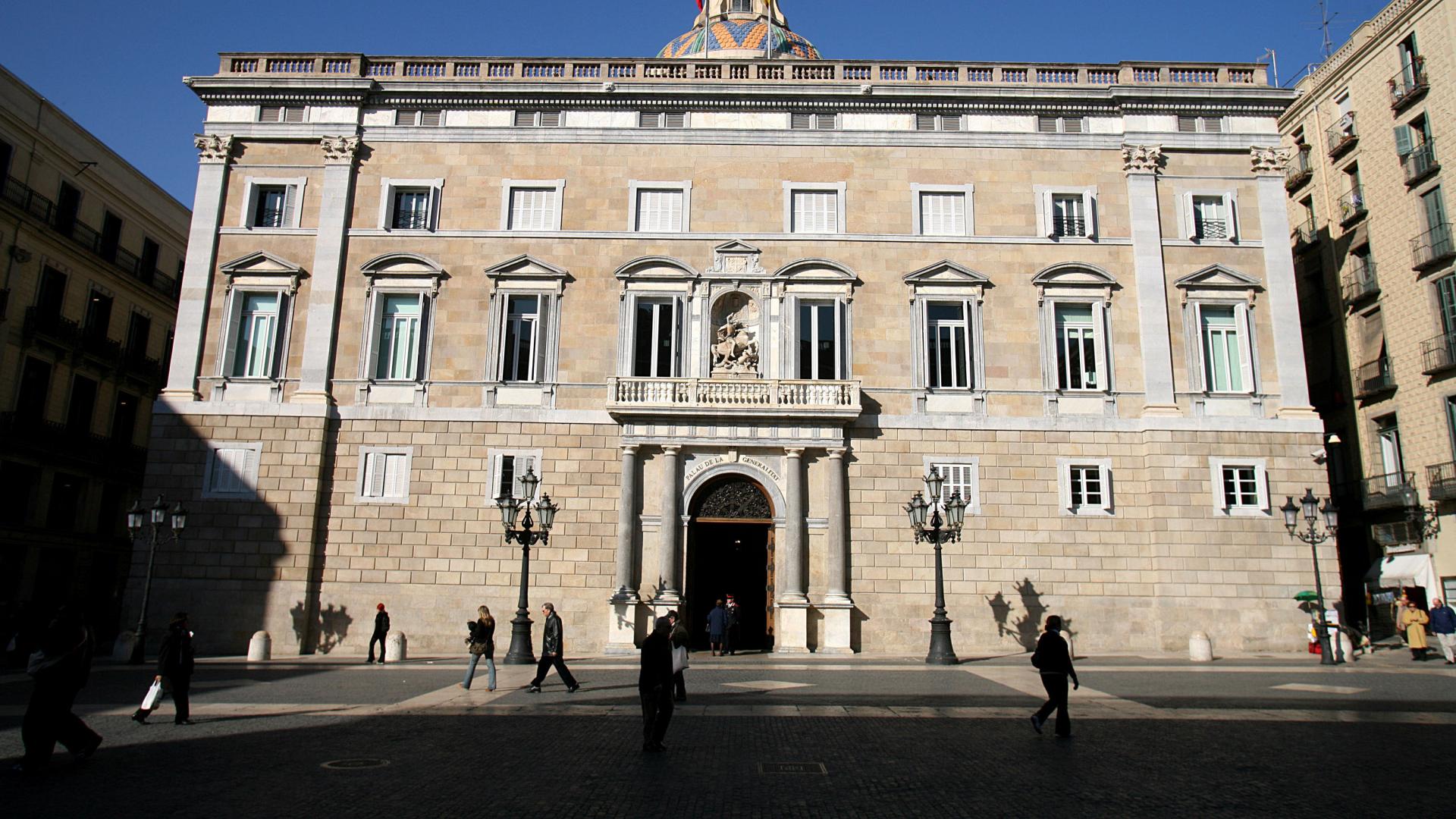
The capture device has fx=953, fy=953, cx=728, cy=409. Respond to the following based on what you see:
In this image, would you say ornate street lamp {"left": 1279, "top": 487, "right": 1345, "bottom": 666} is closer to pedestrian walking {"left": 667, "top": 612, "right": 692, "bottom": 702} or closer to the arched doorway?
the arched doorway

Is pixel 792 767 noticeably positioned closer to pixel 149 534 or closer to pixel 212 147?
pixel 149 534

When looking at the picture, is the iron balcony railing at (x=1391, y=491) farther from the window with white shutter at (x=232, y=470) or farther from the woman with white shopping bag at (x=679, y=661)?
the window with white shutter at (x=232, y=470)

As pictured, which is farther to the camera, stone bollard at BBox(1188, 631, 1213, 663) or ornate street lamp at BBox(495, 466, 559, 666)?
stone bollard at BBox(1188, 631, 1213, 663)

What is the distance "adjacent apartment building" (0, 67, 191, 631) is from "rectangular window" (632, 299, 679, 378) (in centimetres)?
2256

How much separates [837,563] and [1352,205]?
1002 inches

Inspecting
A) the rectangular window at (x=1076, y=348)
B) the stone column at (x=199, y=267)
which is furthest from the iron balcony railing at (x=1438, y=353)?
the stone column at (x=199, y=267)

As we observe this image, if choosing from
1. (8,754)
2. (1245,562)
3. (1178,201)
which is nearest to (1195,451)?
(1245,562)

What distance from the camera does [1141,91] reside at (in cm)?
3052

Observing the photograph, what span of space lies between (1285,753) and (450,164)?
27633mm

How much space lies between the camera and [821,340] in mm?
29516

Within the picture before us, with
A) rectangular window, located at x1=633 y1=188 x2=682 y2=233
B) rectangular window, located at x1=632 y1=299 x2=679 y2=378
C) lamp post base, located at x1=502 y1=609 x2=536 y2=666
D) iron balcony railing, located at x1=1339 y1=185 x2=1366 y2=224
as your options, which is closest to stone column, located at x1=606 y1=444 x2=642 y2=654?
rectangular window, located at x1=632 y1=299 x2=679 y2=378

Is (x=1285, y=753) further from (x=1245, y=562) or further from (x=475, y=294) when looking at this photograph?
(x=475, y=294)

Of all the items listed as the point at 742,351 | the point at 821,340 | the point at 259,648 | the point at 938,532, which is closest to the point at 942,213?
the point at 821,340

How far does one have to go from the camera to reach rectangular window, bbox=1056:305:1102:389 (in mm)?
→ 29281
